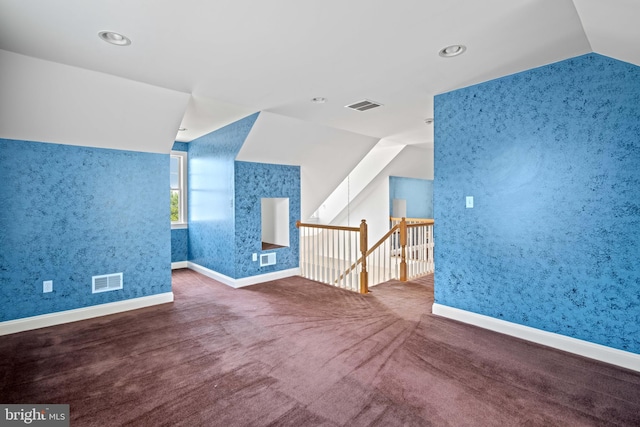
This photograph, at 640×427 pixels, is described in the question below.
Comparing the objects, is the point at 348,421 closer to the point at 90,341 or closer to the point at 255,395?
the point at 255,395

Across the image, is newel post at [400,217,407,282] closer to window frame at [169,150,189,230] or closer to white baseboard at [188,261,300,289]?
white baseboard at [188,261,300,289]

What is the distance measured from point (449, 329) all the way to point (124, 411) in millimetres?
2901

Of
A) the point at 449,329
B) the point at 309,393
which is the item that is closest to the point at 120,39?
the point at 309,393

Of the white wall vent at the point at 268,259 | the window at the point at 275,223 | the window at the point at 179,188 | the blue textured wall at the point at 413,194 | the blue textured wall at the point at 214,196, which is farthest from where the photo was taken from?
the blue textured wall at the point at 413,194

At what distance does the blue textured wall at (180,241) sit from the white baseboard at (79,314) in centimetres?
211

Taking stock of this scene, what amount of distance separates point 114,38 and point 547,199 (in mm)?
3791

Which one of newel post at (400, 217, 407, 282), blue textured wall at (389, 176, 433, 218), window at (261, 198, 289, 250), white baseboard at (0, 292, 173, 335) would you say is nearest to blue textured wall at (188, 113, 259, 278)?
window at (261, 198, 289, 250)

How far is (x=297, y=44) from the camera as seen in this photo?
245 centimetres

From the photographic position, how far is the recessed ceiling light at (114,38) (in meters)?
2.29

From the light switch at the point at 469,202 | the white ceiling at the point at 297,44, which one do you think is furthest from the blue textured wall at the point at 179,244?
the light switch at the point at 469,202

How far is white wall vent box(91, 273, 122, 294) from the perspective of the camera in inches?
151

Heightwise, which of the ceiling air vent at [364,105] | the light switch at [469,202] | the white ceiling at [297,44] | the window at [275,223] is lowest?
the window at [275,223]

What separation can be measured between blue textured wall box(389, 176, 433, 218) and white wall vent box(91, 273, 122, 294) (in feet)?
18.1

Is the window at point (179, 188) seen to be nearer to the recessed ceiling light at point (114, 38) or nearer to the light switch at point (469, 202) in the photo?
the recessed ceiling light at point (114, 38)
